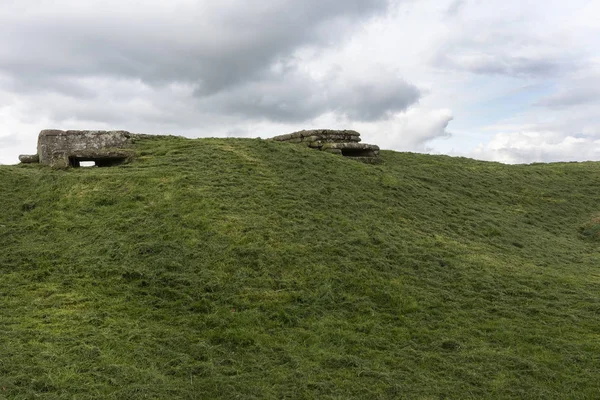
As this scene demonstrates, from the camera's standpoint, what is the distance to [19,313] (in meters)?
6.82

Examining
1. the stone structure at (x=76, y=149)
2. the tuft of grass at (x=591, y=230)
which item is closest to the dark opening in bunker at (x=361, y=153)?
the tuft of grass at (x=591, y=230)

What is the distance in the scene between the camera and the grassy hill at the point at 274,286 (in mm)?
5812

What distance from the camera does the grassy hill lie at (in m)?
5.81

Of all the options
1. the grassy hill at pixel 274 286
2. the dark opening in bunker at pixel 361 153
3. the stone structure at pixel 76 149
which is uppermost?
the dark opening in bunker at pixel 361 153

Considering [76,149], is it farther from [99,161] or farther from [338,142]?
[338,142]

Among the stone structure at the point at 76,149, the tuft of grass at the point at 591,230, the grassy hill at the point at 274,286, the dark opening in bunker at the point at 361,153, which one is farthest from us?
the dark opening in bunker at the point at 361,153

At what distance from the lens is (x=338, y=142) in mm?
15547

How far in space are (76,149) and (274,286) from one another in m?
7.80

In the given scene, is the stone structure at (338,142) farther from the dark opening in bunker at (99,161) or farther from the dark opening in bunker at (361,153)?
the dark opening in bunker at (99,161)

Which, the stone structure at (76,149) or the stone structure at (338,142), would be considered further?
the stone structure at (338,142)

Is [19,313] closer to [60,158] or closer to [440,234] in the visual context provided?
[60,158]

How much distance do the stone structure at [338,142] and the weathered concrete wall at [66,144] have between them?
19.5 feet

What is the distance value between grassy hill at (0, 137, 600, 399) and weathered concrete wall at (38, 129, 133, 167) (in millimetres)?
570

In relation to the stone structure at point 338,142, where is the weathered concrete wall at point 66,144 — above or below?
below
